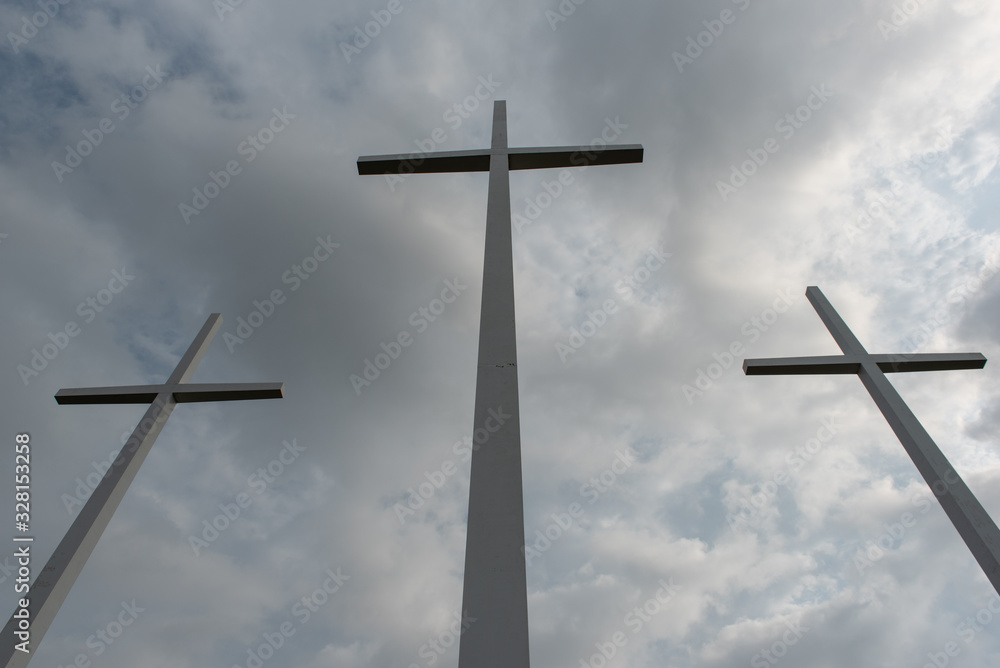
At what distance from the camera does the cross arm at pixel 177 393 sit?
8.62 metres

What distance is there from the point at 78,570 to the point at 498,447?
5671 mm

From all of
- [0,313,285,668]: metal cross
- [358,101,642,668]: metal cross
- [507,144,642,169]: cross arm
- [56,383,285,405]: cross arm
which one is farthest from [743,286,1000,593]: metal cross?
[0,313,285,668]: metal cross

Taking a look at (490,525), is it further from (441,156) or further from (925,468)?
(925,468)

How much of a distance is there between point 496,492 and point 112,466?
6.11 metres

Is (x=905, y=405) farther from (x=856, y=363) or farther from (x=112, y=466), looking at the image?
(x=112, y=466)

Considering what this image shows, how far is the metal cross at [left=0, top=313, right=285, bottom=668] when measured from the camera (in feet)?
20.1

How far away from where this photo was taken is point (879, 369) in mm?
9367

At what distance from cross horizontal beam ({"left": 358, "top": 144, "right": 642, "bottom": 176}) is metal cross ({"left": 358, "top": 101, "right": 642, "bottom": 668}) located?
1.32m

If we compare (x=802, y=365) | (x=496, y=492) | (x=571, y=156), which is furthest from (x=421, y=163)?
(x=802, y=365)

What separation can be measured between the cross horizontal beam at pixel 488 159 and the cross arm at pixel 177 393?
3.31m

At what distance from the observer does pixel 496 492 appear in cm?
357

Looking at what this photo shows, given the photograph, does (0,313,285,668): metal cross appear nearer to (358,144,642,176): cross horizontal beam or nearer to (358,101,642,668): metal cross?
(358,144,642,176): cross horizontal beam

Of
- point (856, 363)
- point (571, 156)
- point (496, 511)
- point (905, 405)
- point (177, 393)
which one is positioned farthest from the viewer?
point (856, 363)

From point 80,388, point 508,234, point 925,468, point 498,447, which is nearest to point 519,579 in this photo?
point 498,447
